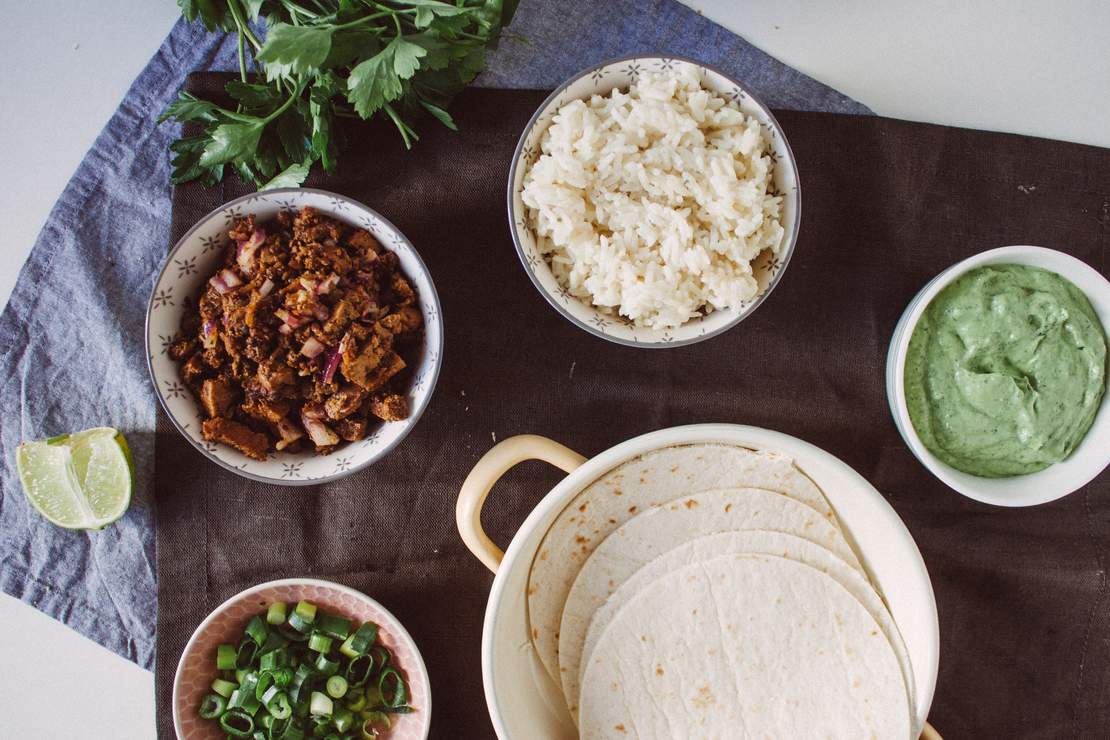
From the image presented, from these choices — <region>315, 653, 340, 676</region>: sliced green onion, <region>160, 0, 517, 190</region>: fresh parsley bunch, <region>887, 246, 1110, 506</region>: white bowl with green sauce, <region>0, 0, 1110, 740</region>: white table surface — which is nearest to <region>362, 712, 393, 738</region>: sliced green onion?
<region>315, 653, 340, 676</region>: sliced green onion

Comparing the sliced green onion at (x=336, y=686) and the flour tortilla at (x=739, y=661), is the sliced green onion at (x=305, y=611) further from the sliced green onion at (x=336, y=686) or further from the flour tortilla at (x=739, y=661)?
the flour tortilla at (x=739, y=661)

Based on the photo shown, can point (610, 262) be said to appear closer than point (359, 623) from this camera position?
Yes

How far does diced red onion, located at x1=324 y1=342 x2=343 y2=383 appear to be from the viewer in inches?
70.9

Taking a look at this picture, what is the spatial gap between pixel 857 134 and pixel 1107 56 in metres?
0.77

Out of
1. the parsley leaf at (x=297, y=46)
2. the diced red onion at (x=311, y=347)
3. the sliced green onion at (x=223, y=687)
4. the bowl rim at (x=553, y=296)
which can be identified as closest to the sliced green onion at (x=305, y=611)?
the sliced green onion at (x=223, y=687)

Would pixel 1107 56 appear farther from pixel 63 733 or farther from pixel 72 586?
pixel 63 733

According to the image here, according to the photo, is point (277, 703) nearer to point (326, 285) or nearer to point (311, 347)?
point (311, 347)

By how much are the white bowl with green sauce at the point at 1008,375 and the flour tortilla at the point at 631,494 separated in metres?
0.33

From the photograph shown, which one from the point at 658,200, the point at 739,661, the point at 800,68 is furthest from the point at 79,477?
the point at 800,68

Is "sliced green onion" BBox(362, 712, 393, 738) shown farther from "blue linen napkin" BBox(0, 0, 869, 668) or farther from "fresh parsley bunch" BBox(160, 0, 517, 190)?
"fresh parsley bunch" BBox(160, 0, 517, 190)

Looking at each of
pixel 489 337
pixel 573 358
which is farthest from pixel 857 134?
pixel 489 337

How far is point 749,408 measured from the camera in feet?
7.00

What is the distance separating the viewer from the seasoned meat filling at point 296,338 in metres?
1.79

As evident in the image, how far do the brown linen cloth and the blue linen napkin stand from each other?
0.37ft
